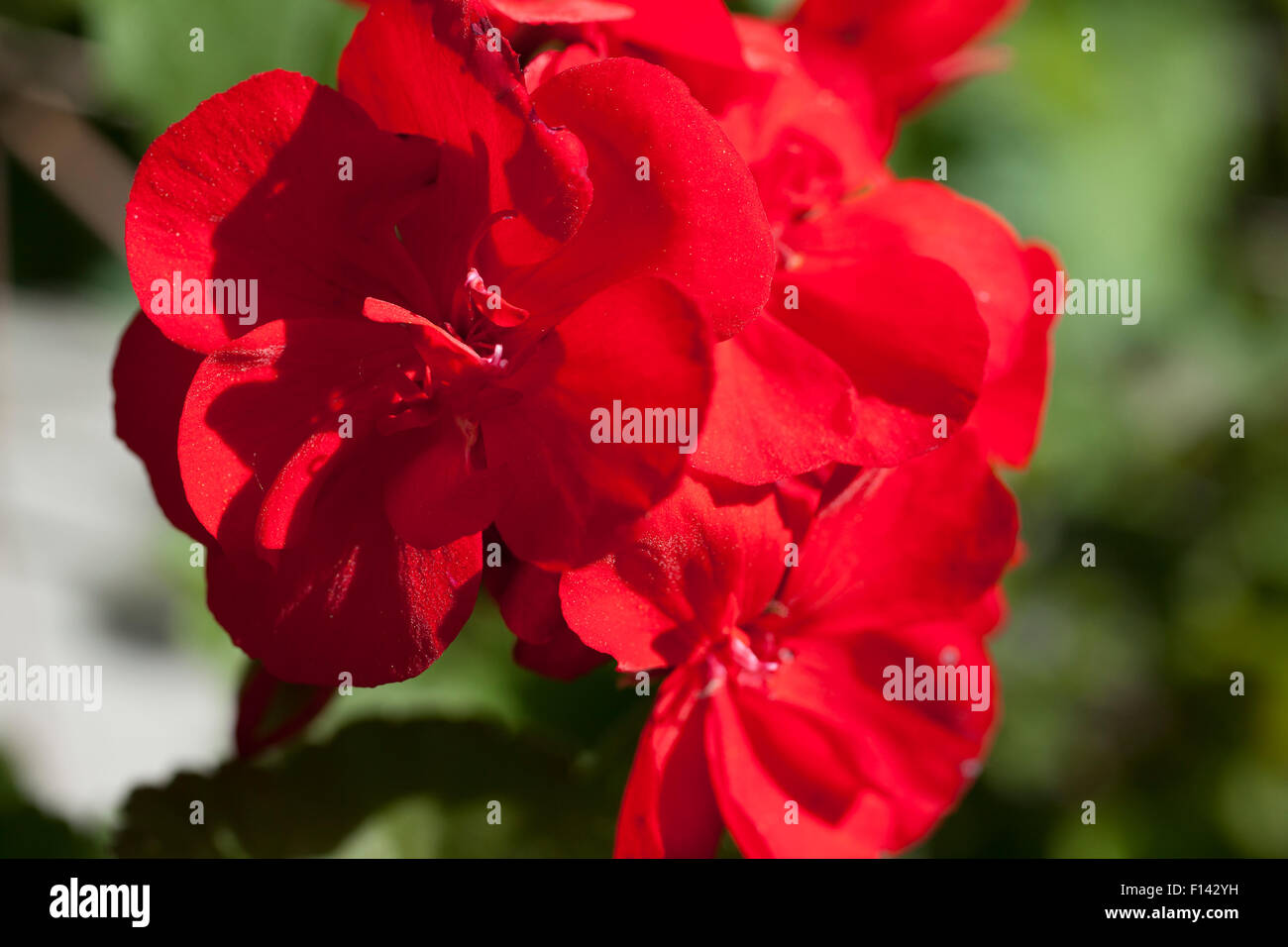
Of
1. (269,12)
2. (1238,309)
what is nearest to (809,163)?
(269,12)

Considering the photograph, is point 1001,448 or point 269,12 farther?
point 269,12

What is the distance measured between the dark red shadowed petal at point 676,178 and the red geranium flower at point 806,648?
0.12 meters

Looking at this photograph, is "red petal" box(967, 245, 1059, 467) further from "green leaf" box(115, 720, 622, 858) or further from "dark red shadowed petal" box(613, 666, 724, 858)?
"green leaf" box(115, 720, 622, 858)

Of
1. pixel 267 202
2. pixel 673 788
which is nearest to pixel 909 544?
pixel 673 788

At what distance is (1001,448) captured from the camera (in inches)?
31.6

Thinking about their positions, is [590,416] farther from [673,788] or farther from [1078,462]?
[1078,462]

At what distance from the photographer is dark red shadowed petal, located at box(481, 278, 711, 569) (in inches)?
21.5

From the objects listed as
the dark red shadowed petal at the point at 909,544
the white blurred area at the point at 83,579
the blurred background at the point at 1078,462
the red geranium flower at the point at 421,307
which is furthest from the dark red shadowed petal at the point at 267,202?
the white blurred area at the point at 83,579

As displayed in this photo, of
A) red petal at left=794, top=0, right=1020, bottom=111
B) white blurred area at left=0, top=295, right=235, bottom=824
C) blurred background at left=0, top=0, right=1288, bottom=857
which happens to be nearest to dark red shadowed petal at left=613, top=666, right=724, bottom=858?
red petal at left=794, top=0, right=1020, bottom=111

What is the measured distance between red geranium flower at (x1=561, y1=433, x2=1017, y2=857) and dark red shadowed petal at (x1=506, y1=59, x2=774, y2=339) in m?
0.12

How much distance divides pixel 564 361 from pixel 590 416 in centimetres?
3

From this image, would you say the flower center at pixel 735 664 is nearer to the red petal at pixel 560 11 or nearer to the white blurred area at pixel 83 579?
the red petal at pixel 560 11
